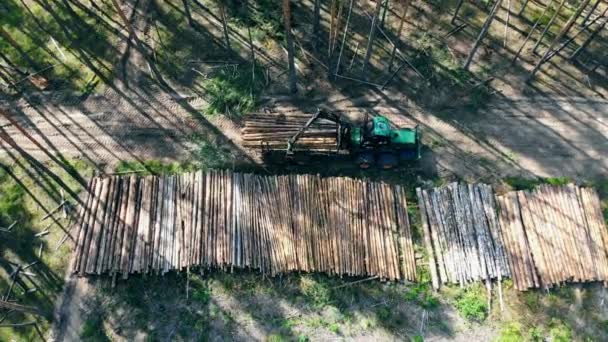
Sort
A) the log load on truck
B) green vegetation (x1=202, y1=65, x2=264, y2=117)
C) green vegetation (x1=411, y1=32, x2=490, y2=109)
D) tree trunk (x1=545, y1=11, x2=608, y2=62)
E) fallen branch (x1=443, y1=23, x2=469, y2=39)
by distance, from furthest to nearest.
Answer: fallen branch (x1=443, y1=23, x2=469, y2=39)
tree trunk (x1=545, y1=11, x2=608, y2=62)
green vegetation (x1=411, y1=32, x2=490, y2=109)
green vegetation (x1=202, y1=65, x2=264, y2=117)
the log load on truck

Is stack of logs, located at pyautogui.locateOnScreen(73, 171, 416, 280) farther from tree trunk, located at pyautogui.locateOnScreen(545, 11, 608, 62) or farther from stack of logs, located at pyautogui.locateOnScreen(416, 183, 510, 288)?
tree trunk, located at pyautogui.locateOnScreen(545, 11, 608, 62)

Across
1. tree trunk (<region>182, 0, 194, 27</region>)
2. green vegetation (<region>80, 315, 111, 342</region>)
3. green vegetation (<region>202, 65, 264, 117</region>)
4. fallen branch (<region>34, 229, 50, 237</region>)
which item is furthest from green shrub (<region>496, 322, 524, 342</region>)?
tree trunk (<region>182, 0, 194, 27</region>)

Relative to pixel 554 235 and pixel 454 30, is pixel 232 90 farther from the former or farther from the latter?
pixel 554 235

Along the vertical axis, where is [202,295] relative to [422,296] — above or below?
above

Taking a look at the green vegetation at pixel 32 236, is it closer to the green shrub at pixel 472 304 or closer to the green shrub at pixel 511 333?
the green shrub at pixel 472 304

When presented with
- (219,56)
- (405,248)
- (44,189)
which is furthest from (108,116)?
(405,248)

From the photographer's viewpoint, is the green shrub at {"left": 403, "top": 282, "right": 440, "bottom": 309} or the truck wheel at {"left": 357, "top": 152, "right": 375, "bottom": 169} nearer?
the green shrub at {"left": 403, "top": 282, "right": 440, "bottom": 309}

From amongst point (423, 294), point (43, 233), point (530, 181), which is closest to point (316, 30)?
point (530, 181)
